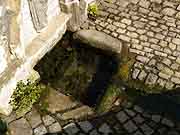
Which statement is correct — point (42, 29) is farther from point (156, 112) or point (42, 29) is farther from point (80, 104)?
point (156, 112)

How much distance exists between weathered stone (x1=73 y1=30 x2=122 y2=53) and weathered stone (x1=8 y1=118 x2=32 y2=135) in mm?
2568

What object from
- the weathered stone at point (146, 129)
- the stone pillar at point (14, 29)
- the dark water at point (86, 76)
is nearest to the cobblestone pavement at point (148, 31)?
the dark water at point (86, 76)

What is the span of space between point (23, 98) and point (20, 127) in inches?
23.6

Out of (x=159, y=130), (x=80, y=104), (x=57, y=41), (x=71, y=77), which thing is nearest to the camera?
(x=159, y=130)

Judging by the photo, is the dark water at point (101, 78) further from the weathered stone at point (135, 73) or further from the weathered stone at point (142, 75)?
the weathered stone at point (142, 75)

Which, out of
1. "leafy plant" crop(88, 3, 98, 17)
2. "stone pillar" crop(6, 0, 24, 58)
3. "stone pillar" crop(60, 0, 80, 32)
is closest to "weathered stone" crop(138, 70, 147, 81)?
"stone pillar" crop(60, 0, 80, 32)

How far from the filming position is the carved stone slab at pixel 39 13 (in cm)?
816

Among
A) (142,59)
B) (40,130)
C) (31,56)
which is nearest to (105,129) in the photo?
(40,130)

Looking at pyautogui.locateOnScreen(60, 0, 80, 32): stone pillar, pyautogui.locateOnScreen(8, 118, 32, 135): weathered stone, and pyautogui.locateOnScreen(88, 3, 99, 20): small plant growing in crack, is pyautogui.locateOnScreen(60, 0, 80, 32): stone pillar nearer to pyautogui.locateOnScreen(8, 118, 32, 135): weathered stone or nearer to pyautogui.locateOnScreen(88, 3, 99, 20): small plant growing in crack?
pyautogui.locateOnScreen(88, 3, 99, 20): small plant growing in crack

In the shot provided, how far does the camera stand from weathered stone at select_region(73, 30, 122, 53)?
923 centimetres

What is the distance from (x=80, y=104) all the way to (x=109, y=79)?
3.10 ft

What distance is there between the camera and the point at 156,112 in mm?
8047

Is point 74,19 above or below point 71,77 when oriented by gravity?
above

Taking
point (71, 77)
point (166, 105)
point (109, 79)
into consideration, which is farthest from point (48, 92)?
point (166, 105)
